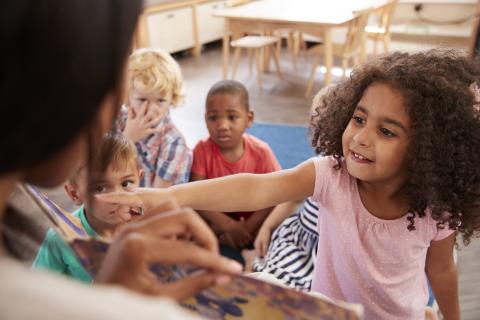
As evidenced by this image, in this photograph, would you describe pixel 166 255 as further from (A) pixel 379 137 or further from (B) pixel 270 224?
(B) pixel 270 224

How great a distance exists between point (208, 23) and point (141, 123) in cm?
403

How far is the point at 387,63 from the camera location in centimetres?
106

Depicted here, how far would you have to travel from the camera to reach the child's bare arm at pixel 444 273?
1.13 m

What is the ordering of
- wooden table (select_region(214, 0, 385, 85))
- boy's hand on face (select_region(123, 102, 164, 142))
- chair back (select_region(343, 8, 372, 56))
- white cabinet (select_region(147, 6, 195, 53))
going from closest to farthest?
boy's hand on face (select_region(123, 102, 164, 142)) < wooden table (select_region(214, 0, 385, 85)) < chair back (select_region(343, 8, 372, 56)) < white cabinet (select_region(147, 6, 195, 53))

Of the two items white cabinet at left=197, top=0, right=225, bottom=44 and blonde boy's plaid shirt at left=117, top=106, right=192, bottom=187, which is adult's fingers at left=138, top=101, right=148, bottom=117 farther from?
white cabinet at left=197, top=0, right=225, bottom=44

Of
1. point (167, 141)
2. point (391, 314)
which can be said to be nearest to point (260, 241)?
point (167, 141)

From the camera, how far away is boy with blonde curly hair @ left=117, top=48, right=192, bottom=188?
190 centimetres

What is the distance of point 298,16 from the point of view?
142 inches

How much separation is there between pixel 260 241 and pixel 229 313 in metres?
1.38

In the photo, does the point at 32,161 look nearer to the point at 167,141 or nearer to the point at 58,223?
the point at 58,223

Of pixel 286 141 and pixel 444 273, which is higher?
pixel 444 273

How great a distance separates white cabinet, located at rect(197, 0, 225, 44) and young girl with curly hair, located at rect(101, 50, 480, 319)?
464cm

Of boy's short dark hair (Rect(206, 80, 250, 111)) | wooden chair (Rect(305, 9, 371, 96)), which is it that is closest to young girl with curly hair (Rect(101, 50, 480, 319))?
boy's short dark hair (Rect(206, 80, 250, 111))

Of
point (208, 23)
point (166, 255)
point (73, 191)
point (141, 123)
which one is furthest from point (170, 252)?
point (208, 23)
